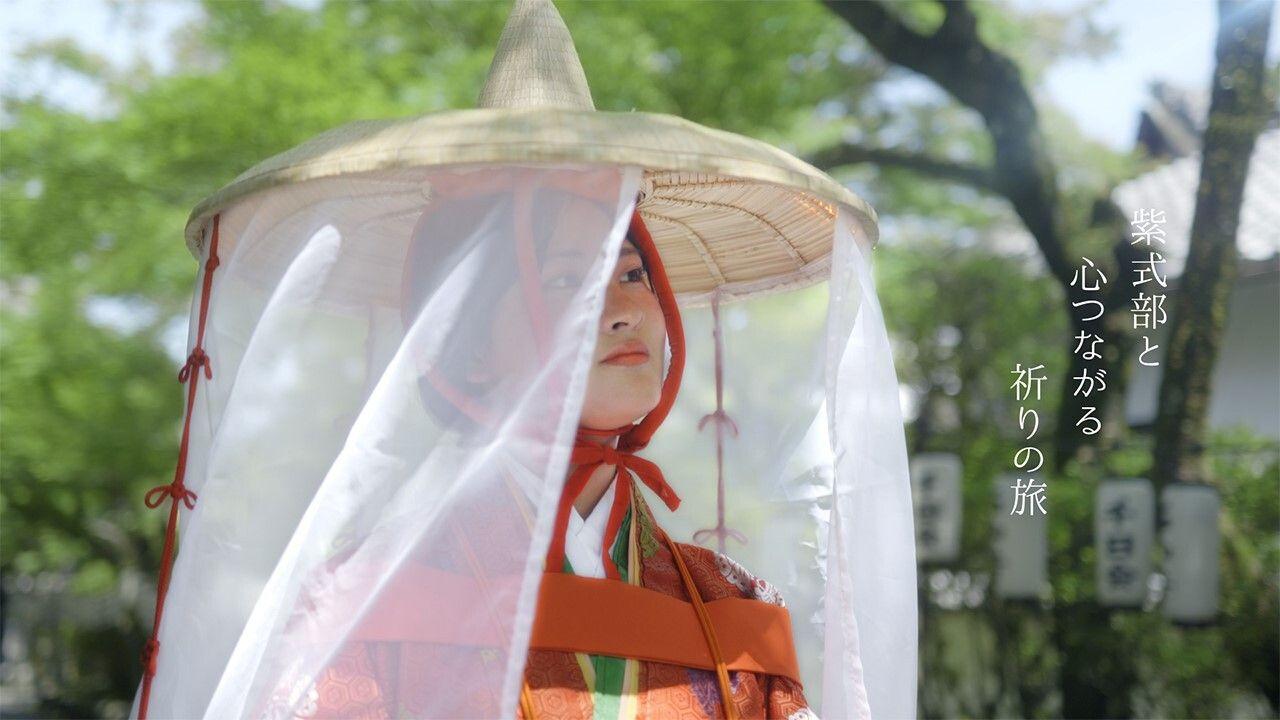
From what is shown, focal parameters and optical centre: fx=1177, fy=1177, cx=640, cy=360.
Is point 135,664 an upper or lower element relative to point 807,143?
lower

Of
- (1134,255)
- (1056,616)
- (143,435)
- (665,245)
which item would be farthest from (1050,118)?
(665,245)

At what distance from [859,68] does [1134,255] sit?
141 inches

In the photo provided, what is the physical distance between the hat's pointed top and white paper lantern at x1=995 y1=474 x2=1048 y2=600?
18.3 ft

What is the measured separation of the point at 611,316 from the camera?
6.12 ft

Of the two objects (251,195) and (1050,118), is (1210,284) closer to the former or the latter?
(1050,118)

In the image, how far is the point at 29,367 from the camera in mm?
7719

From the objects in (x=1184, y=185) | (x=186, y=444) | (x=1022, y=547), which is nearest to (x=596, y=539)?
(x=186, y=444)

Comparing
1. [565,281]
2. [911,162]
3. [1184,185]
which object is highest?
[1184,185]

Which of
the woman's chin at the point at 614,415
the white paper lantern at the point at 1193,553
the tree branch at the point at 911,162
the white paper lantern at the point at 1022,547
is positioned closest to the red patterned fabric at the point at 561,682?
the woman's chin at the point at 614,415

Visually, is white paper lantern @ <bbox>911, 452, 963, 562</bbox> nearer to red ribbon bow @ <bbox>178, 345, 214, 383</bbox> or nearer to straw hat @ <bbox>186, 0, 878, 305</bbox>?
straw hat @ <bbox>186, 0, 878, 305</bbox>

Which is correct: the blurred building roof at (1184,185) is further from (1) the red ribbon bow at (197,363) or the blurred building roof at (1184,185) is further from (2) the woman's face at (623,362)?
(1) the red ribbon bow at (197,363)

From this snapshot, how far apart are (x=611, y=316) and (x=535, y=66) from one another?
16.6 inches

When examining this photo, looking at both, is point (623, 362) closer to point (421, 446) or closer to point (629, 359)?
point (629, 359)

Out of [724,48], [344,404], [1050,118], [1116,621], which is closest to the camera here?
[344,404]
